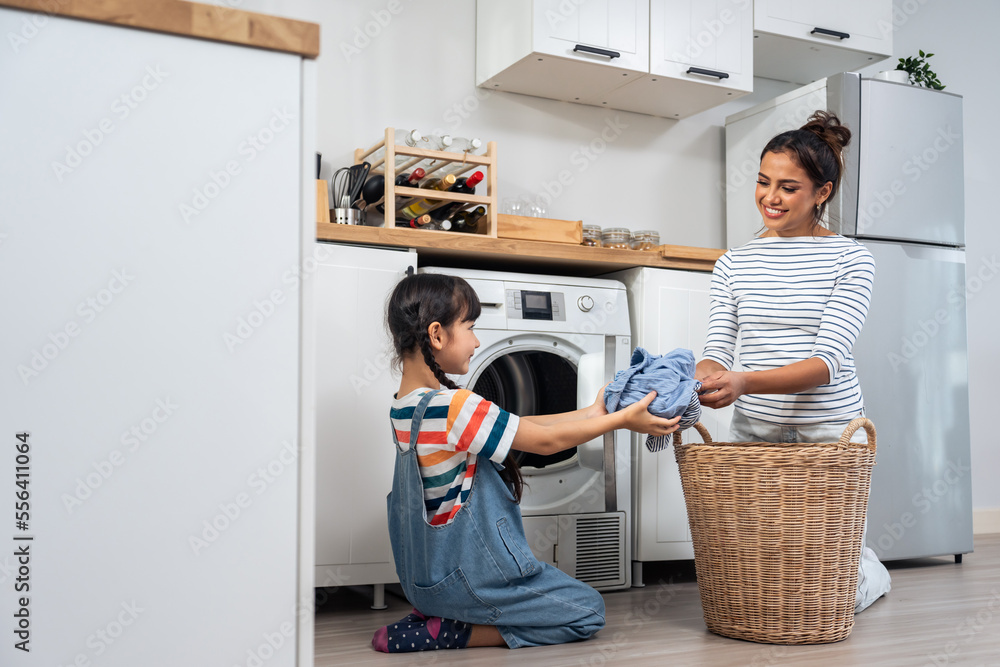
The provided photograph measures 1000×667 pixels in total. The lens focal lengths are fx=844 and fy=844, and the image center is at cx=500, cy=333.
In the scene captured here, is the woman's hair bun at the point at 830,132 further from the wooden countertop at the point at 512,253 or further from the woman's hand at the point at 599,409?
the woman's hand at the point at 599,409

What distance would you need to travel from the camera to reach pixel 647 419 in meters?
1.54

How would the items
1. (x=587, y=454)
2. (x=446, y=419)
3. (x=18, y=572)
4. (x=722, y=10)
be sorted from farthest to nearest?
(x=722, y=10) < (x=587, y=454) < (x=446, y=419) < (x=18, y=572)

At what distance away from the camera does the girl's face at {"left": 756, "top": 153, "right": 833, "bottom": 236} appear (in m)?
1.80

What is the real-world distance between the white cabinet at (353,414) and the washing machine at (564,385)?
199 mm

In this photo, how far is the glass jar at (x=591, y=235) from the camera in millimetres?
2543

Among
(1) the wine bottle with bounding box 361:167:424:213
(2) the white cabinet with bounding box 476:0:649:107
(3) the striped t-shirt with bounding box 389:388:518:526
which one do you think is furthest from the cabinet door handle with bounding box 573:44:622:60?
(3) the striped t-shirt with bounding box 389:388:518:526

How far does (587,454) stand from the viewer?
2.23 meters

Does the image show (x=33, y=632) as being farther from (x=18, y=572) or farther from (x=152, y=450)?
(x=152, y=450)

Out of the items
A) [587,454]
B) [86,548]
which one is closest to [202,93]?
[86,548]

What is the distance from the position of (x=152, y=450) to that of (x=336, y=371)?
1.21 metres

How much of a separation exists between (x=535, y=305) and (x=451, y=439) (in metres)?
0.73

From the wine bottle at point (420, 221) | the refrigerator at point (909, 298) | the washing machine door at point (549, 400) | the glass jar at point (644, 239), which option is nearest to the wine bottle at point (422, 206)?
the wine bottle at point (420, 221)

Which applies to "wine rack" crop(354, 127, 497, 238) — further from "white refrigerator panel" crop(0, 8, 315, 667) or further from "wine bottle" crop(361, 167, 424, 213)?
"white refrigerator panel" crop(0, 8, 315, 667)

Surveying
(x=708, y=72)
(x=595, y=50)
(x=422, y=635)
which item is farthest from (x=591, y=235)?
(x=422, y=635)
